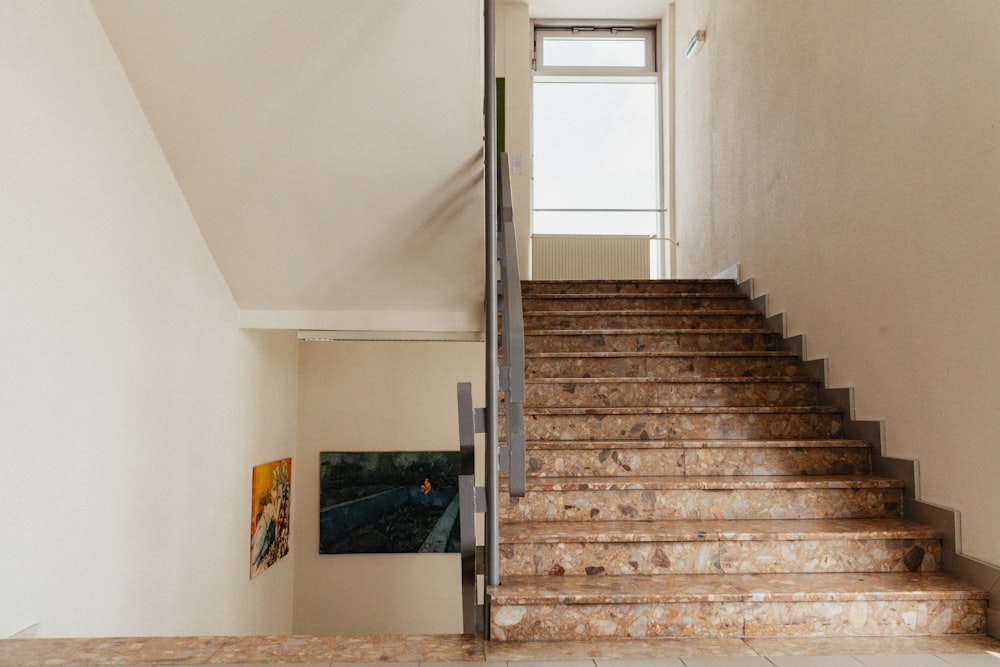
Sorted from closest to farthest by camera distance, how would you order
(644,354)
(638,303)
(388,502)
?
(644,354) → (638,303) → (388,502)

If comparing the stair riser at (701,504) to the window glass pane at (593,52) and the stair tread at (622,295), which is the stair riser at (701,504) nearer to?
the stair tread at (622,295)

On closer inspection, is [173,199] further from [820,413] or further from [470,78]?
[820,413]

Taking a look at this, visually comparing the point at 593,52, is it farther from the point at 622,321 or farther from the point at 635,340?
the point at 635,340

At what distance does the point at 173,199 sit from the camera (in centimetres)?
305

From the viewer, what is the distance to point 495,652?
6.76ft

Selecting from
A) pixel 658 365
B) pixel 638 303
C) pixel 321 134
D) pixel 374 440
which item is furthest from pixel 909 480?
pixel 374 440

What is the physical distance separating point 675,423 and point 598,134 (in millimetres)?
4828

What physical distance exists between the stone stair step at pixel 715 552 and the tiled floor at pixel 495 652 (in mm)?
363

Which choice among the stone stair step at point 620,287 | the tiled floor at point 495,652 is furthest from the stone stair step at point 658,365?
the tiled floor at point 495,652

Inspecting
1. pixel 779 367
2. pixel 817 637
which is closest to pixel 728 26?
pixel 779 367

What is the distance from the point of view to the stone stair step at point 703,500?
2.80m

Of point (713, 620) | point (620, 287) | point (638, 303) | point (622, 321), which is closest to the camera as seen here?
point (713, 620)

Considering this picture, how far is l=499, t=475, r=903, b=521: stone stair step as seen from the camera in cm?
280

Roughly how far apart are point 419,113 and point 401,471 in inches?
127
